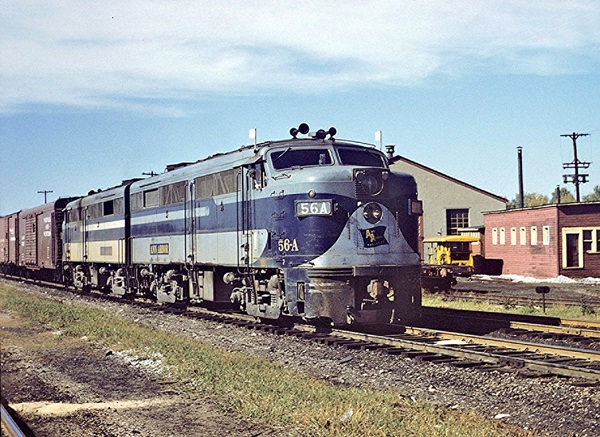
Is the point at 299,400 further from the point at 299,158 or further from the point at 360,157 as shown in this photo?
the point at 360,157

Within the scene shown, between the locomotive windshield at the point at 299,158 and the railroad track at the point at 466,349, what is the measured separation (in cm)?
351

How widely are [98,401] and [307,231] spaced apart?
594 cm

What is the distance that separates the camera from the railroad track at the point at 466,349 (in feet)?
35.0

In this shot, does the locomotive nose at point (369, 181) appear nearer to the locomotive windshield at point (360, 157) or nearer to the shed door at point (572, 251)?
the locomotive windshield at point (360, 157)

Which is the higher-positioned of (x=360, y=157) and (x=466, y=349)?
(x=360, y=157)

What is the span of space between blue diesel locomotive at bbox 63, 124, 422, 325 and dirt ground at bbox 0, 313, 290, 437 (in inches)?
153

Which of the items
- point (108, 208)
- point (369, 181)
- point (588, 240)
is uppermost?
point (108, 208)

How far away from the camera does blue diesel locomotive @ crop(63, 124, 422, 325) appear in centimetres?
1390

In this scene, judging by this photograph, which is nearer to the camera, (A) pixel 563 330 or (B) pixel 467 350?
(B) pixel 467 350

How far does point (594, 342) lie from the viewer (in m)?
13.1

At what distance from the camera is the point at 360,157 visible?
15.3 meters

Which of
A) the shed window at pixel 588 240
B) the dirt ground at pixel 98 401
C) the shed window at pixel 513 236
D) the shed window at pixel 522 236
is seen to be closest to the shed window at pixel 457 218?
the shed window at pixel 513 236

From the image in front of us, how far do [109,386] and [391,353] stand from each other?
15.9 feet

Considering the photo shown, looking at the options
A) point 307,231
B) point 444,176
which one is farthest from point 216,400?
point 444,176
